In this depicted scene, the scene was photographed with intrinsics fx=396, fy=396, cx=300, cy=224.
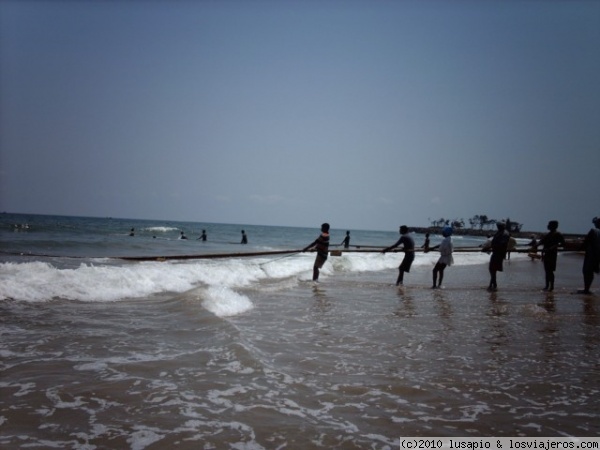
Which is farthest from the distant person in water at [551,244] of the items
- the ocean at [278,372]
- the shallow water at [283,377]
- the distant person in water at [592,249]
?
the shallow water at [283,377]

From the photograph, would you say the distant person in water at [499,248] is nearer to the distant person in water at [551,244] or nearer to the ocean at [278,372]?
the distant person in water at [551,244]

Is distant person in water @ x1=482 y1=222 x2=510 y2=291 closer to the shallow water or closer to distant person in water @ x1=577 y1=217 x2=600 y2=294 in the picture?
distant person in water @ x1=577 y1=217 x2=600 y2=294

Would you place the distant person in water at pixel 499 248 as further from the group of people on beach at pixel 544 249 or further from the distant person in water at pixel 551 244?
the distant person in water at pixel 551 244

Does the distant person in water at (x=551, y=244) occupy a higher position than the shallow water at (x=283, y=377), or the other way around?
the distant person in water at (x=551, y=244)

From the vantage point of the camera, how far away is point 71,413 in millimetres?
3156

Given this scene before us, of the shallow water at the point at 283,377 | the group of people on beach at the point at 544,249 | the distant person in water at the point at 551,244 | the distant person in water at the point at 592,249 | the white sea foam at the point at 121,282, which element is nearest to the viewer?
the shallow water at the point at 283,377

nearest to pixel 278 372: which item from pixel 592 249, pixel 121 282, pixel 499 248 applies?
pixel 121 282

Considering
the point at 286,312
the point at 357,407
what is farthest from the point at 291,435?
the point at 286,312

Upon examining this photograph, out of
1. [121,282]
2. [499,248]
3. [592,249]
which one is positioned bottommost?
[121,282]

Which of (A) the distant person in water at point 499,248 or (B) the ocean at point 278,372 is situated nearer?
(B) the ocean at point 278,372

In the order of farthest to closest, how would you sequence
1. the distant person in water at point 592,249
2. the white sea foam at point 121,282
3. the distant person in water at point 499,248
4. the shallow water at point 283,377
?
the distant person in water at point 499,248
the distant person in water at point 592,249
the white sea foam at point 121,282
the shallow water at point 283,377

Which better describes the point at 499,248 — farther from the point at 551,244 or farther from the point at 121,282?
the point at 121,282

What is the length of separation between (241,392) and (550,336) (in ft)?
Answer: 16.8

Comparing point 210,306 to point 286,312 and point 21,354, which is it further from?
point 21,354
